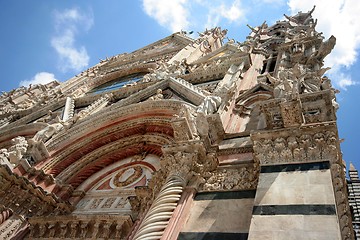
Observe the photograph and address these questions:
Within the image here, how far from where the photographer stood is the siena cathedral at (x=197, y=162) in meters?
4.06

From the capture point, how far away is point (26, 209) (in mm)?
7375

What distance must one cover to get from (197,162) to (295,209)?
198 cm

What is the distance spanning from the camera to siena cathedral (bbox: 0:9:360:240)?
13.3ft

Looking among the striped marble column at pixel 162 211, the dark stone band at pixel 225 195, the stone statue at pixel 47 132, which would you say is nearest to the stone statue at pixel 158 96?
the stone statue at pixel 47 132

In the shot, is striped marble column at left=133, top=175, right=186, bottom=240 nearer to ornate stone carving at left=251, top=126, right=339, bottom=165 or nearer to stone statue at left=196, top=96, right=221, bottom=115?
ornate stone carving at left=251, top=126, right=339, bottom=165

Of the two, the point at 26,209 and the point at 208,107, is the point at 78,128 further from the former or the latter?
the point at 208,107

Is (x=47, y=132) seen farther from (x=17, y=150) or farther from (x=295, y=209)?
(x=295, y=209)

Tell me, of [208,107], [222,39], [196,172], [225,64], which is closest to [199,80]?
[225,64]

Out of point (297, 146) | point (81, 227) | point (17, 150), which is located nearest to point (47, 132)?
point (17, 150)

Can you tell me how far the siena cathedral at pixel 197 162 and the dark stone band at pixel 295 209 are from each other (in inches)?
0.5

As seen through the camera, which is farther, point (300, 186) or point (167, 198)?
point (167, 198)

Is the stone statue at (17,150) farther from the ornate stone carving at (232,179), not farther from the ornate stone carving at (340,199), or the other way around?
the ornate stone carving at (340,199)

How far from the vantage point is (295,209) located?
11.8ft

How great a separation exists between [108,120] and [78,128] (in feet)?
3.20
